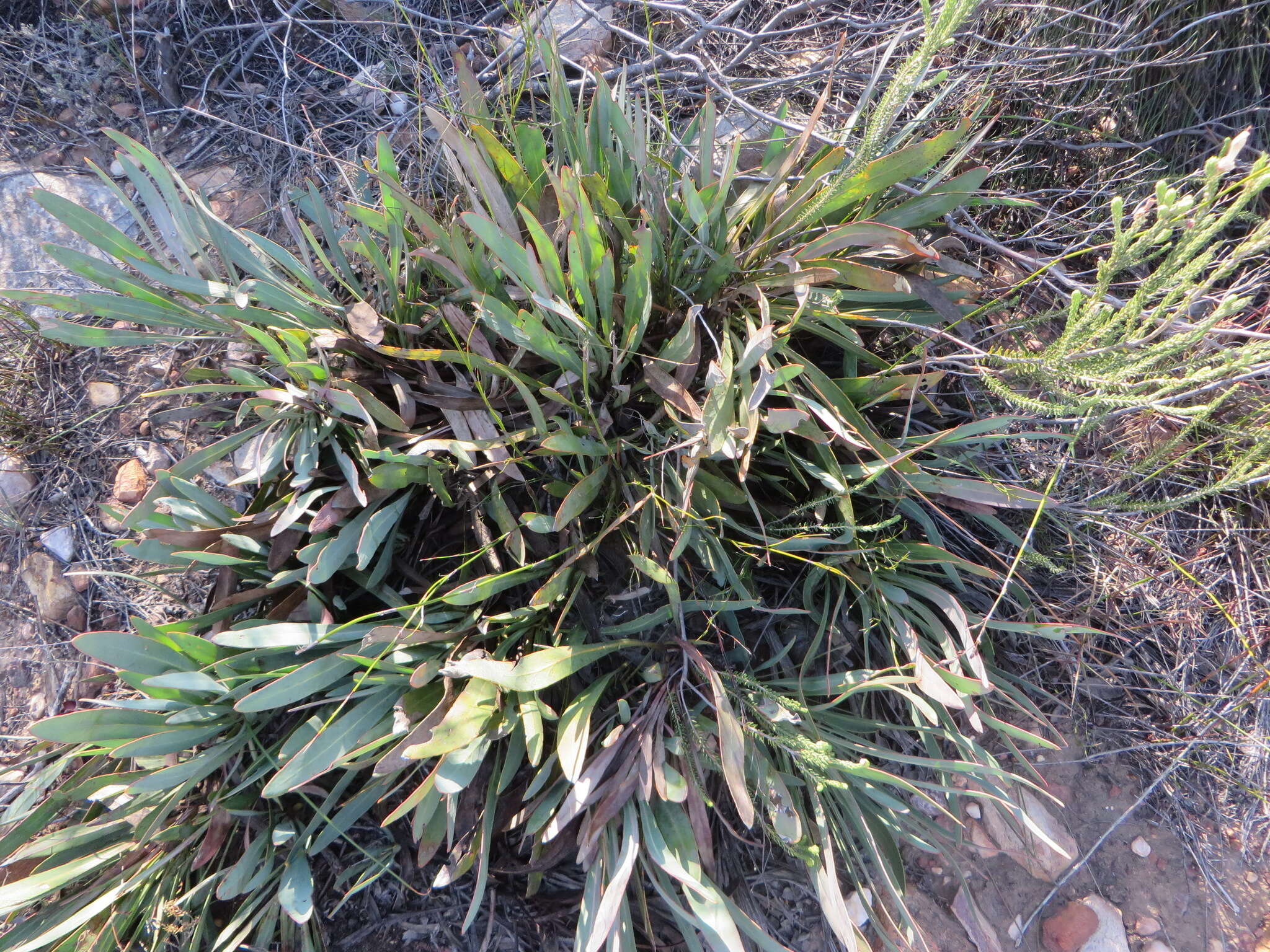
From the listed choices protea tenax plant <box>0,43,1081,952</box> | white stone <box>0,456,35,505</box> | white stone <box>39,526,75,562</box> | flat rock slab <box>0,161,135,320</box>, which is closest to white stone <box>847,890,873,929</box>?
protea tenax plant <box>0,43,1081,952</box>

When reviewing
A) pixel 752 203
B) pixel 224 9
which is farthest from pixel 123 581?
pixel 752 203

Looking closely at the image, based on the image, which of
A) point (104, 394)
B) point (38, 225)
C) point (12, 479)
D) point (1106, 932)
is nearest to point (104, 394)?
point (104, 394)

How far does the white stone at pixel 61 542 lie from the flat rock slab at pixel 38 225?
17.5 inches

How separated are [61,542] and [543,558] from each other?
1.01m

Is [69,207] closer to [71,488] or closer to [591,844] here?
[71,488]

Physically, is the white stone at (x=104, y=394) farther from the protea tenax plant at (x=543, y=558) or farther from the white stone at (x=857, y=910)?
the white stone at (x=857, y=910)

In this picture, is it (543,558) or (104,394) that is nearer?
(543,558)

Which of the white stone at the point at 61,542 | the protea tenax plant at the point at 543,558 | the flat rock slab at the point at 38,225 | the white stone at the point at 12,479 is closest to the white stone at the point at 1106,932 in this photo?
the protea tenax plant at the point at 543,558

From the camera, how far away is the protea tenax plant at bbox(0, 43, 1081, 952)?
3.49 feet

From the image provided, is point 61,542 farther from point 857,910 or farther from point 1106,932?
point 1106,932

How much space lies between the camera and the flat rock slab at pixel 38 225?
1492mm

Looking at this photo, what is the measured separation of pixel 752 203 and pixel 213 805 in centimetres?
130

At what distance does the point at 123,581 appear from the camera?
1.43 metres

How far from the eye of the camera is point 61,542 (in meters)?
1.44
